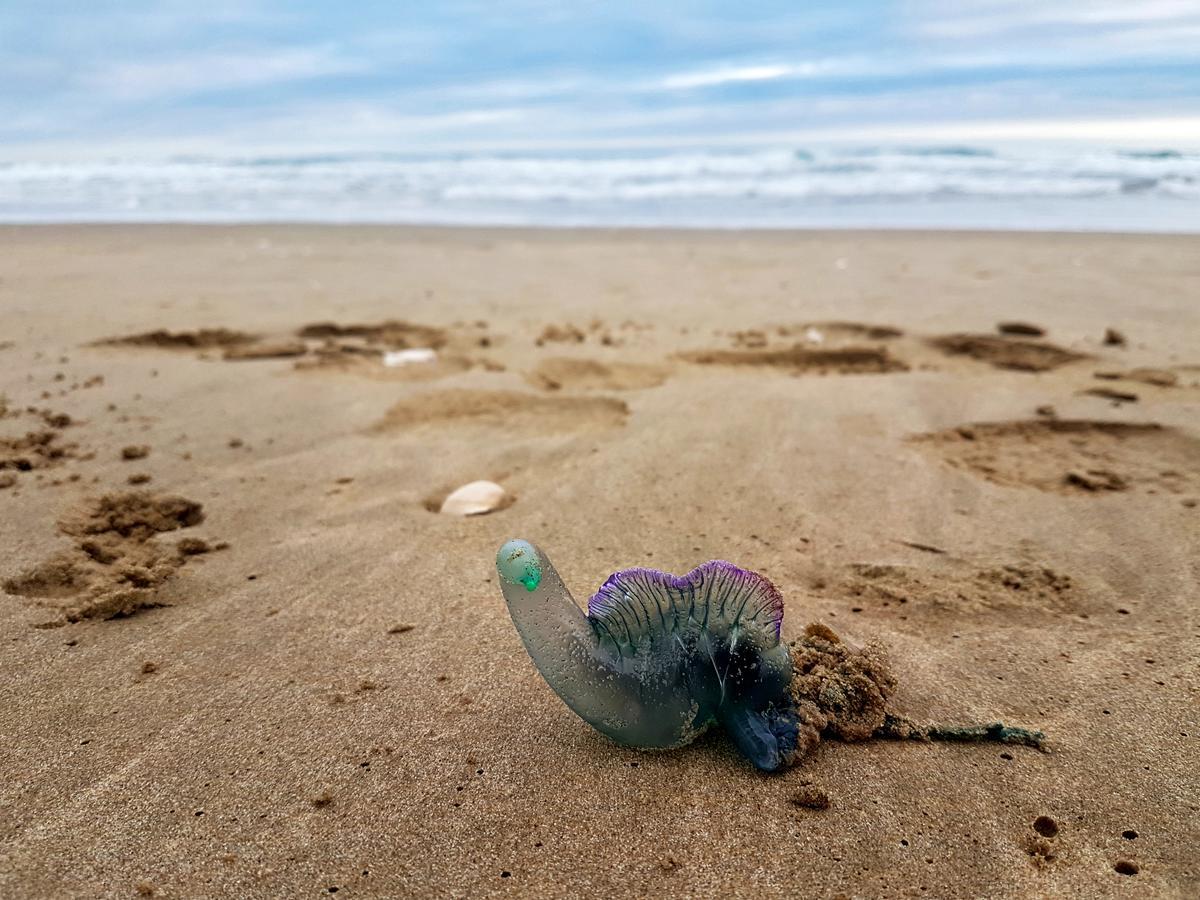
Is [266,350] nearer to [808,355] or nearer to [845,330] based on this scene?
[808,355]

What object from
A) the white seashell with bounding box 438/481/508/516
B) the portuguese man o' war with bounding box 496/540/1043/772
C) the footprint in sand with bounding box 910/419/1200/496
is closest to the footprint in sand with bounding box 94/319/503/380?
the white seashell with bounding box 438/481/508/516

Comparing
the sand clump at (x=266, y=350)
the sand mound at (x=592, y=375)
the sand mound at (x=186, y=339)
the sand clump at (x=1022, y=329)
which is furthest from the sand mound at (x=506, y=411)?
the sand clump at (x=1022, y=329)

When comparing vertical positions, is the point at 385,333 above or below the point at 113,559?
above

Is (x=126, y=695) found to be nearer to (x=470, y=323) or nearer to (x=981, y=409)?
(x=981, y=409)

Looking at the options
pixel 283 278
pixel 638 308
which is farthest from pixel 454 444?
pixel 283 278

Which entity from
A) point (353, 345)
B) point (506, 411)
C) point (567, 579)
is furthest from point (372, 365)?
point (567, 579)

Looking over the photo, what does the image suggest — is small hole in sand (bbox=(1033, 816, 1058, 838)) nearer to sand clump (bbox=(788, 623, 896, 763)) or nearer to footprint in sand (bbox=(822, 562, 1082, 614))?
sand clump (bbox=(788, 623, 896, 763))
